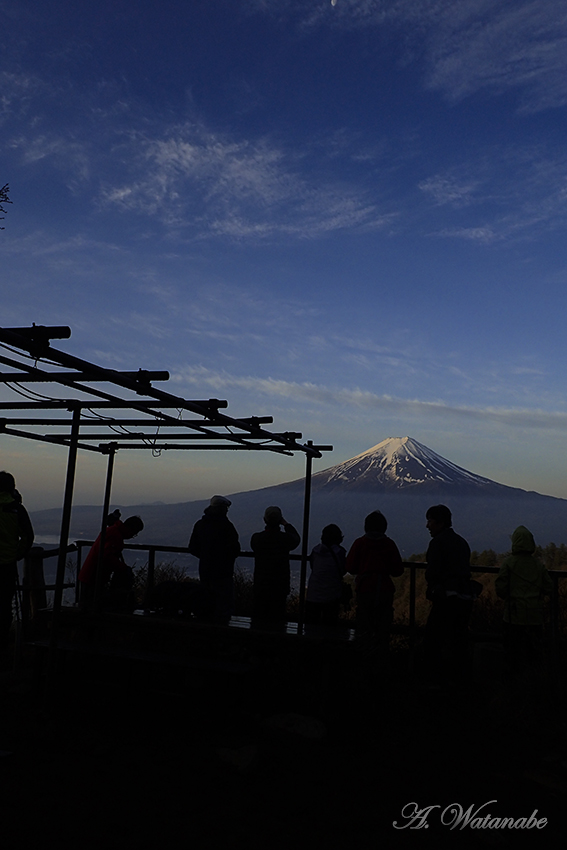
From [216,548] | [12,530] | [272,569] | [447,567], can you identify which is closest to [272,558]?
[272,569]

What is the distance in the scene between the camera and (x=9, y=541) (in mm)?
6645

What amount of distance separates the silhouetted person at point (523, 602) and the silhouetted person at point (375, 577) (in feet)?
3.66

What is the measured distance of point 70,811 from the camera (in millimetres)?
3666

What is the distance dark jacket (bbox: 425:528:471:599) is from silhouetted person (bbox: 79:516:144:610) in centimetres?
339

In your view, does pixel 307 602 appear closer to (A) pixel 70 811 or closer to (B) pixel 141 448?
(B) pixel 141 448

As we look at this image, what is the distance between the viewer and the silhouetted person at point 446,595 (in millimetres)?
6516

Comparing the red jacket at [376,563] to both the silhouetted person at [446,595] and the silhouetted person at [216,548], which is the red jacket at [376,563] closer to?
the silhouetted person at [446,595]

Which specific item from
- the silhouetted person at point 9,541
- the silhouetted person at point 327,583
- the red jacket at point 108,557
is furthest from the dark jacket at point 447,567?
the silhouetted person at point 9,541

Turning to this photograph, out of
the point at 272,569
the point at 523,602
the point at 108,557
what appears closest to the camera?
the point at 523,602

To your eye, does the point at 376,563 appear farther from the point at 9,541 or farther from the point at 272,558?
the point at 9,541

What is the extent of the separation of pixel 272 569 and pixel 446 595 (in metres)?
1.94

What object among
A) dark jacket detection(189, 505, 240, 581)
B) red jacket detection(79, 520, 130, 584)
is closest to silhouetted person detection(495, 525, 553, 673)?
dark jacket detection(189, 505, 240, 581)

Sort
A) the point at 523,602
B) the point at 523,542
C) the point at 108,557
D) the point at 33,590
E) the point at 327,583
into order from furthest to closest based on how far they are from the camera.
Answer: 1. the point at 33,590
2. the point at 108,557
3. the point at 327,583
4. the point at 523,542
5. the point at 523,602

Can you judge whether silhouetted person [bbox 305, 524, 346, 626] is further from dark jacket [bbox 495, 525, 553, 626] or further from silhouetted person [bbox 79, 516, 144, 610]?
silhouetted person [bbox 79, 516, 144, 610]
